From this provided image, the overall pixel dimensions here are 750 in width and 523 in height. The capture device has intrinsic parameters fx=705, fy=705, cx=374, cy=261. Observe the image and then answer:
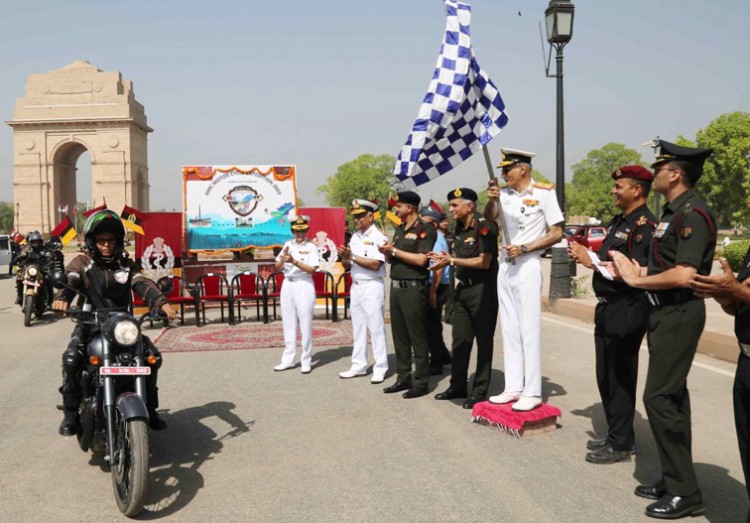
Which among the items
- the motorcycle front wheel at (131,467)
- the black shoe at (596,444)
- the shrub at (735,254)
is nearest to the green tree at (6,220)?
the shrub at (735,254)

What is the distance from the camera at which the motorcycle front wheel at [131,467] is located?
4109mm

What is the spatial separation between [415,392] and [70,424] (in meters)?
3.31

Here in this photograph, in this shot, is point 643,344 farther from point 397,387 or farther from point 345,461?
point 345,461

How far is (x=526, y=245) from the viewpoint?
5758 mm

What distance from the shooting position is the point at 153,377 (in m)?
5.25

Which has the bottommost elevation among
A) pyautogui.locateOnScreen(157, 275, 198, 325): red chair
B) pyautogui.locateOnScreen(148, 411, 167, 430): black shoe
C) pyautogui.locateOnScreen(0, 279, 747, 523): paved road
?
pyautogui.locateOnScreen(0, 279, 747, 523): paved road

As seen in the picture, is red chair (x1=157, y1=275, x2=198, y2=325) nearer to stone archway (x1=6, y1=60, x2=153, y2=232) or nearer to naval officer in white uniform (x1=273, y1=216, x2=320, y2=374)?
naval officer in white uniform (x1=273, y1=216, x2=320, y2=374)

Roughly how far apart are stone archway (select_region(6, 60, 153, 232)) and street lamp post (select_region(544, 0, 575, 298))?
6109cm

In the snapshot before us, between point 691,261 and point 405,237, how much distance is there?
370 centimetres

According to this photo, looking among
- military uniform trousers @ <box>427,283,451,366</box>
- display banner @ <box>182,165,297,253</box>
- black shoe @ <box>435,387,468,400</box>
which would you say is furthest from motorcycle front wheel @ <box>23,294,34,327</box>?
black shoe @ <box>435,387,468,400</box>

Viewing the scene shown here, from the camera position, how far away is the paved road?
14.1ft

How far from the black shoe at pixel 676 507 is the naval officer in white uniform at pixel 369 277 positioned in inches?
160

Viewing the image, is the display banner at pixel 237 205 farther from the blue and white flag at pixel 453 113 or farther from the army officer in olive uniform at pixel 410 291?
the blue and white flag at pixel 453 113

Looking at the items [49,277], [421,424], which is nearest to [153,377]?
[49,277]
